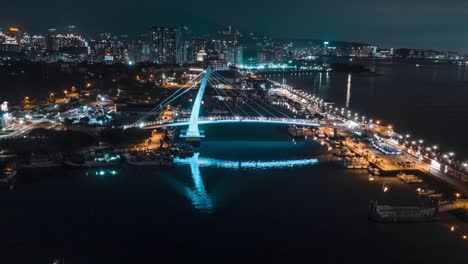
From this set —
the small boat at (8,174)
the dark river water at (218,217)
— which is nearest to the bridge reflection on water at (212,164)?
the dark river water at (218,217)

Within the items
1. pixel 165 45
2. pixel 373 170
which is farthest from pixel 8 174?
pixel 165 45

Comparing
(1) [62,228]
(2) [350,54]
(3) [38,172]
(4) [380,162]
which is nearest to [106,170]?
(3) [38,172]

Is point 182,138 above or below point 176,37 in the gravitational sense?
below

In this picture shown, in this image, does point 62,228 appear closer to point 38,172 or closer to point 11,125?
point 38,172

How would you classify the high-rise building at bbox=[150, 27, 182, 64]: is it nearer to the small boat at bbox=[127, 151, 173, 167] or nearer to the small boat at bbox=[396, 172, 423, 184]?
the small boat at bbox=[127, 151, 173, 167]

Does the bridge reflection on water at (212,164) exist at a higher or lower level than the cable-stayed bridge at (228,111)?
lower

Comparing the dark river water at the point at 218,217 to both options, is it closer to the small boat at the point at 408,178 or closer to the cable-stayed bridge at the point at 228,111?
the small boat at the point at 408,178
